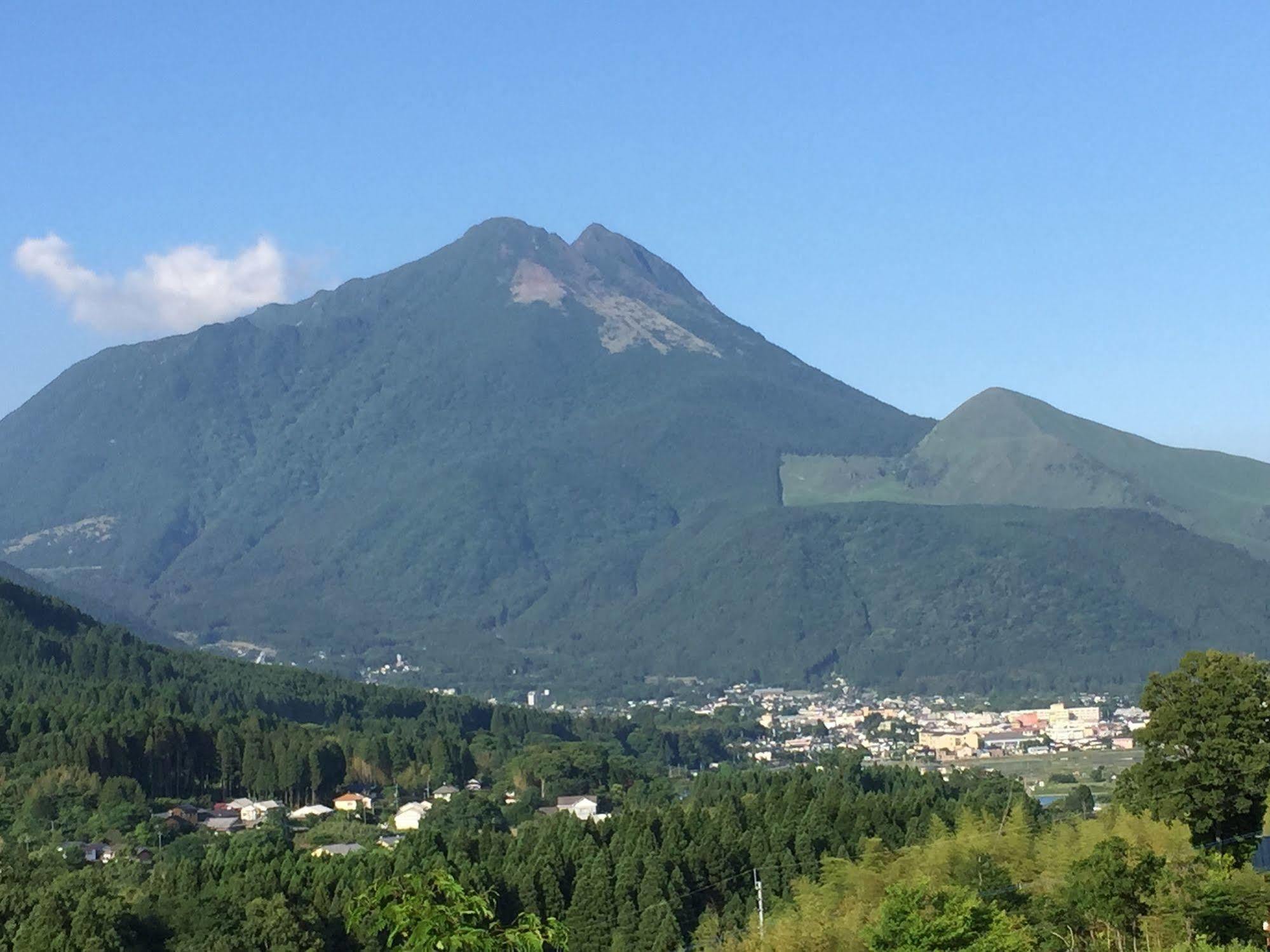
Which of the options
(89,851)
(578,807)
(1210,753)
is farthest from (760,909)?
(578,807)

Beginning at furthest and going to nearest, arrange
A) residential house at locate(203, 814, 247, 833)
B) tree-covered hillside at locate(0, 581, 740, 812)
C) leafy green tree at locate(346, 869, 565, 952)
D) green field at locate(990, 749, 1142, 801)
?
green field at locate(990, 749, 1142, 801) → tree-covered hillside at locate(0, 581, 740, 812) → residential house at locate(203, 814, 247, 833) → leafy green tree at locate(346, 869, 565, 952)

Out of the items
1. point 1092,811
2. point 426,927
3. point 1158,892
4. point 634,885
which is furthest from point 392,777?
point 426,927

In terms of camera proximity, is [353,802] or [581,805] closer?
[353,802]

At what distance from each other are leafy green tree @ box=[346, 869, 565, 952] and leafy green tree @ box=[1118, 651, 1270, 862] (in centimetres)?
3784

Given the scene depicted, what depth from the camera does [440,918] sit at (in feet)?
71.1

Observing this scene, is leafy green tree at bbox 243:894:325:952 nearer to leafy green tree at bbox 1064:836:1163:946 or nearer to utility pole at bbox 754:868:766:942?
utility pole at bbox 754:868:766:942

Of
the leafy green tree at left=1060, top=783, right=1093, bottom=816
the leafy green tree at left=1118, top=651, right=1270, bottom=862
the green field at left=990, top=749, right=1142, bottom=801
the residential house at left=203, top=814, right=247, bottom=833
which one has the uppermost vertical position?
the leafy green tree at left=1118, top=651, right=1270, bottom=862

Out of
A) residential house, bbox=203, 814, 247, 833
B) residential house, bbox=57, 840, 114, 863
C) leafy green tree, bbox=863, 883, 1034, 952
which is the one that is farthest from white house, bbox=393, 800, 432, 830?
leafy green tree, bbox=863, 883, 1034, 952

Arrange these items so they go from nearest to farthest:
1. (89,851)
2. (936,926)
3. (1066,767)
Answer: (936,926), (89,851), (1066,767)

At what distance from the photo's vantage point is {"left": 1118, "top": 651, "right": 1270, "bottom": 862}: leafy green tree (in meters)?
A: 56.2

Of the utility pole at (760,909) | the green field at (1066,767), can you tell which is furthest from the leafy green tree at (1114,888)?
the green field at (1066,767)

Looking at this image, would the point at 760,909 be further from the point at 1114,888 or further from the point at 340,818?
the point at 340,818

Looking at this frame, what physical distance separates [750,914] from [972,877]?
8771mm

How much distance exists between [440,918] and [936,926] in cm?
2041
